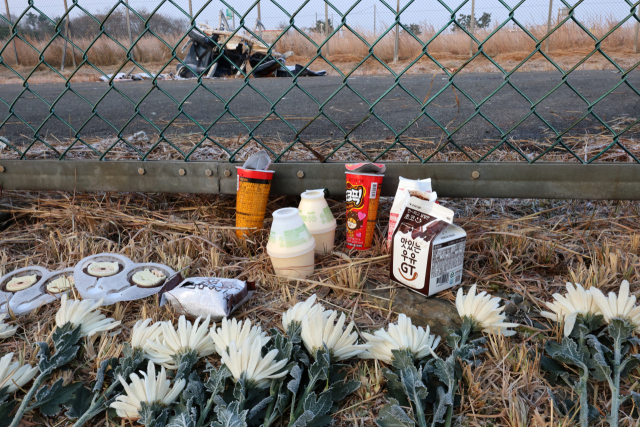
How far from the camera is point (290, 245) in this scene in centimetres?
151

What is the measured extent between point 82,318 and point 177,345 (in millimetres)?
307

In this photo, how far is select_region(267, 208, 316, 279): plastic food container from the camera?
1513 mm

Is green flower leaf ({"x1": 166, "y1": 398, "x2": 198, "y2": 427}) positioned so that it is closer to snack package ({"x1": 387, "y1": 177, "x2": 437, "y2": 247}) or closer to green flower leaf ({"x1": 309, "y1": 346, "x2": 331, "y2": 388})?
green flower leaf ({"x1": 309, "y1": 346, "x2": 331, "y2": 388})

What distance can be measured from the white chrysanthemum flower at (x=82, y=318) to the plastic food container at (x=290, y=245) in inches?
21.1

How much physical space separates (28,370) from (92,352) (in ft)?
0.46

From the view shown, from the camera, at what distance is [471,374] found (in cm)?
103

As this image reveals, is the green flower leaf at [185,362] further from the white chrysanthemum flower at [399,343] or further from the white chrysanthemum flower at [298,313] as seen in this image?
the white chrysanthemum flower at [399,343]

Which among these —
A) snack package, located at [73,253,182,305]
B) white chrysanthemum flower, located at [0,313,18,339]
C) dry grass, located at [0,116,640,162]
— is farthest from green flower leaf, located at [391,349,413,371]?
dry grass, located at [0,116,640,162]

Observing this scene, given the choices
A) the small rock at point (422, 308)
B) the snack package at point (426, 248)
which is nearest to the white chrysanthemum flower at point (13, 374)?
the small rock at point (422, 308)

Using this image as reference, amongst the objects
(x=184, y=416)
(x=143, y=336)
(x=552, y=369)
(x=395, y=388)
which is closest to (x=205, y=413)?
(x=184, y=416)

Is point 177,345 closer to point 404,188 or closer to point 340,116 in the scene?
point 404,188

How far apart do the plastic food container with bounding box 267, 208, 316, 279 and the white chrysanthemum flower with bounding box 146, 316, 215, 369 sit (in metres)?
0.46

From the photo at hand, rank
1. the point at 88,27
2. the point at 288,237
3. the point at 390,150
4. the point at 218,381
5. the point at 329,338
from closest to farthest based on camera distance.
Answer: the point at 218,381, the point at 329,338, the point at 288,237, the point at 390,150, the point at 88,27

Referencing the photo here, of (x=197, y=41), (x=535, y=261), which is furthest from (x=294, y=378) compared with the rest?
(x=197, y=41)
